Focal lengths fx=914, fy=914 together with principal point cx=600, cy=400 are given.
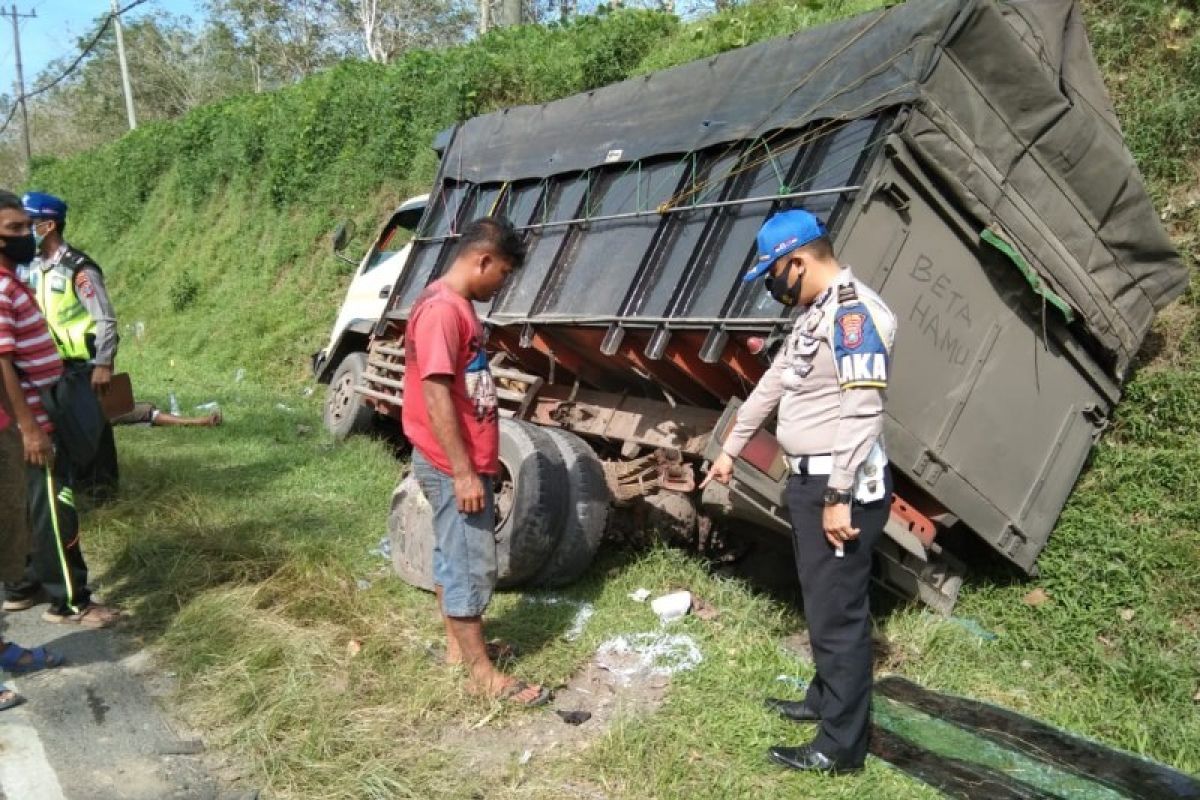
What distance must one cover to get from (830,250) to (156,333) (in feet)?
52.1

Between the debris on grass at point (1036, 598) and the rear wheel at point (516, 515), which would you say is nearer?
the debris on grass at point (1036, 598)

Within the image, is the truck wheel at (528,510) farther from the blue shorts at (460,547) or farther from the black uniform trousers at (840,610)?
the black uniform trousers at (840,610)

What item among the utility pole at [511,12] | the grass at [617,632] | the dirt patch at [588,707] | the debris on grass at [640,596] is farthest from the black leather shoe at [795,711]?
the utility pole at [511,12]

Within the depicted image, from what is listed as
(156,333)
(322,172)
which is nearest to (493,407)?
(322,172)

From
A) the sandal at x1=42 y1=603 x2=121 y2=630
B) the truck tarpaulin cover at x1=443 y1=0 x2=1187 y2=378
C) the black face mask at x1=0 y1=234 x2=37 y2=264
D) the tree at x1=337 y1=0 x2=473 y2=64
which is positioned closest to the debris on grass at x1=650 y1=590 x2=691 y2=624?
the truck tarpaulin cover at x1=443 y1=0 x2=1187 y2=378

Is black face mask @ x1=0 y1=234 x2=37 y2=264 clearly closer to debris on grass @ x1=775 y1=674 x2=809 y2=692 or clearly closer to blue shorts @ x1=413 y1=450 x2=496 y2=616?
blue shorts @ x1=413 y1=450 x2=496 y2=616

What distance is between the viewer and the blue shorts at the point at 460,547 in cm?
342

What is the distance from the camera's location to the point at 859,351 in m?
2.74

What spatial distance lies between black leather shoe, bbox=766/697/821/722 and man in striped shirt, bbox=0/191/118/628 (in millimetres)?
3035

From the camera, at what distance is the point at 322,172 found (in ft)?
50.2

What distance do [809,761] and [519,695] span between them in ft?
3.61

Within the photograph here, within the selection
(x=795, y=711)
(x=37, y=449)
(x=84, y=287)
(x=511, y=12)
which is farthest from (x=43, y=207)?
(x=511, y=12)

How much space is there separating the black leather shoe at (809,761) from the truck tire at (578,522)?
62.9 inches

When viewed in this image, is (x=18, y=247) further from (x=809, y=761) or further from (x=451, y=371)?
(x=809, y=761)
